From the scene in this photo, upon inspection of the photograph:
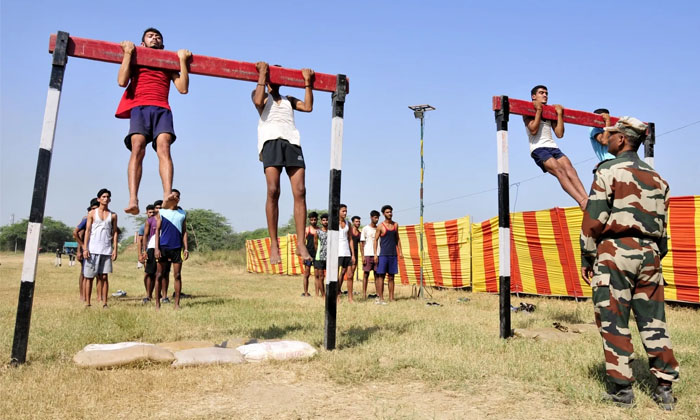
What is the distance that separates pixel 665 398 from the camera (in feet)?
12.9

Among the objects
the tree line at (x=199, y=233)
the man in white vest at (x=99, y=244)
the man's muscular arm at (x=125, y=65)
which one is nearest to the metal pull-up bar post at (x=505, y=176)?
the man's muscular arm at (x=125, y=65)

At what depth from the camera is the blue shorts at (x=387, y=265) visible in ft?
40.8

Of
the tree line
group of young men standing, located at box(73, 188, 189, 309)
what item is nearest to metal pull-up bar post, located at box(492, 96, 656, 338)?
group of young men standing, located at box(73, 188, 189, 309)

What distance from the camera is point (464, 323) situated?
26.3ft

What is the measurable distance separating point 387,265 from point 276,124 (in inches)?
→ 278

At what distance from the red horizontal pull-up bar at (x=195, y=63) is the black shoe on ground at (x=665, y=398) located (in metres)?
4.56

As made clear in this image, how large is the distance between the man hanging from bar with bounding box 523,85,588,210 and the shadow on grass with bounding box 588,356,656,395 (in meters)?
2.20

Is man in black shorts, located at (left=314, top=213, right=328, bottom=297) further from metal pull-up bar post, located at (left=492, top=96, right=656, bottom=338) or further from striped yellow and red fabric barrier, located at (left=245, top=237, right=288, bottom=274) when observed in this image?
striped yellow and red fabric barrier, located at (left=245, top=237, right=288, bottom=274)

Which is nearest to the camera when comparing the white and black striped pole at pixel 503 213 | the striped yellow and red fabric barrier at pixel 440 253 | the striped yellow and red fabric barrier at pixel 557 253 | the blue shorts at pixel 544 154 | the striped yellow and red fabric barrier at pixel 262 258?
the white and black striped pole at pixel 503 213

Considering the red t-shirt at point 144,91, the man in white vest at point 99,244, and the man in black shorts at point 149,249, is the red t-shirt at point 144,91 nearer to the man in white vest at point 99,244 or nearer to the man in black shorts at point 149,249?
the man in white vest at point 99,244

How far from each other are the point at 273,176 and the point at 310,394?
2.52 metres

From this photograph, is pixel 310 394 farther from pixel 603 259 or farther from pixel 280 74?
pixel 280 74

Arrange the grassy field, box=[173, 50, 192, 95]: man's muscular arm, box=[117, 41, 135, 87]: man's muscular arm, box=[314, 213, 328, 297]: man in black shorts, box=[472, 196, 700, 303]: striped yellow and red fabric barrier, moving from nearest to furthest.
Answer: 1. the grassy field
2. box=[117, 41, 135, 87]: man's muscular arm
3. box=[173, 50, 192, 95]: man's muscular arm
4. box=[472, 196, 700, 303]: striped yellow and red fabric barrier
5. box=[314, 213, 328, 297]: man in black shorts

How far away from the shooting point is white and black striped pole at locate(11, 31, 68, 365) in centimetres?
507
